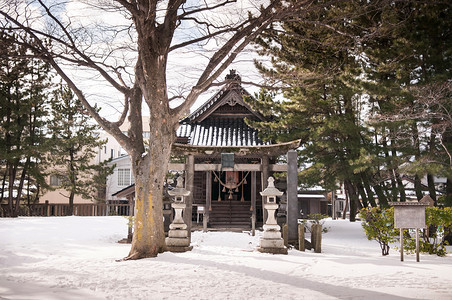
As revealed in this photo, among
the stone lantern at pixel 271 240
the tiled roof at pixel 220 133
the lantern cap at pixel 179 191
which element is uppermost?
the tiled roof at pixel 220 133

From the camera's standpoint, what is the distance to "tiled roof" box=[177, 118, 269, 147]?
19.6m

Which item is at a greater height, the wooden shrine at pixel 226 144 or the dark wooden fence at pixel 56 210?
the wooden shrine at pixel 226 144

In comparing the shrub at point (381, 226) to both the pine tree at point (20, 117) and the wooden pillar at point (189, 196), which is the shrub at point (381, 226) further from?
the pine tree at point (20, 117)

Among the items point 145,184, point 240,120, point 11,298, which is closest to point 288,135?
point 240,120

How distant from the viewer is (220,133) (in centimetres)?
2052

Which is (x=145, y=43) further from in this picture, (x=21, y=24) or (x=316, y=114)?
(x=316, y=114)

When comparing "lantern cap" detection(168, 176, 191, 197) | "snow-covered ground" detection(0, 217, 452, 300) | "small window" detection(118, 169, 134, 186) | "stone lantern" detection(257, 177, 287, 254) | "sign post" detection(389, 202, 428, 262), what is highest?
"small window" detection(118, 169, 134, 186)

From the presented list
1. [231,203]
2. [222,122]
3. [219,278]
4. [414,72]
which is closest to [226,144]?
[222,122]

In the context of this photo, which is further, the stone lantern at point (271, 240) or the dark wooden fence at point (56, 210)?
the dark wooden fence at point (56, 210)

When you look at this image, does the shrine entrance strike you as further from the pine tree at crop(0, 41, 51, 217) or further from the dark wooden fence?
the pine tree at crop(0, 41, 51, 217)

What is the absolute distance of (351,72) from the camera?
44.4 feet

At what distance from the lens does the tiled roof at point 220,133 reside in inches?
770

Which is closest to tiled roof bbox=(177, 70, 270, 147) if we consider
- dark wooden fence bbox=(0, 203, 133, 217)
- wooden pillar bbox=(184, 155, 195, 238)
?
wooden pillar bbox=(184, 155, 195, 238)

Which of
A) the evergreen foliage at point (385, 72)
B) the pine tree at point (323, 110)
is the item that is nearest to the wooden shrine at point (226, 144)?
the pine tree at point (323, 110)
